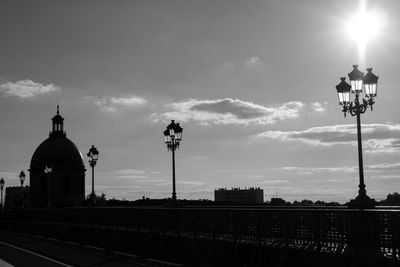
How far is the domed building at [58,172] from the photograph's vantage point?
10824cm

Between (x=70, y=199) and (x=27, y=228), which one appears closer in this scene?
(x=27, y=228)

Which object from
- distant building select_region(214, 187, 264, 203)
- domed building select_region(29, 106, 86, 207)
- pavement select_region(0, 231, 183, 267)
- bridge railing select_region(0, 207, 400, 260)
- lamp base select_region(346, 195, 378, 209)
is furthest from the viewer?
distant building select_region(214, 187, 264, 203)

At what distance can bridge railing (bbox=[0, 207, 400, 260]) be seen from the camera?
13.5 m

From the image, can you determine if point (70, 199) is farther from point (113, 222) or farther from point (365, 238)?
point (365, 238)

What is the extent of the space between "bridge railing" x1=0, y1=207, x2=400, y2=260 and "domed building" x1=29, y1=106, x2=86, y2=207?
82.6 metres

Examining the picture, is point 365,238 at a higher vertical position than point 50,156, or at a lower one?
lower

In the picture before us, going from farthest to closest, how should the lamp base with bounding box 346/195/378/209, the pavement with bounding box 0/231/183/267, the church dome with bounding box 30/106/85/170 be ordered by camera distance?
the church dome with bounding box 30/106/85/170 → the pavement with bounding box 0/231/183/267 → the lamp base with bounding box 346/195/378/209

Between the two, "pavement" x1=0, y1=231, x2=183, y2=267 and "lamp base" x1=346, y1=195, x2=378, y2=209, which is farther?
"pavement" x1=0, y1=231, x2=183, y2=267

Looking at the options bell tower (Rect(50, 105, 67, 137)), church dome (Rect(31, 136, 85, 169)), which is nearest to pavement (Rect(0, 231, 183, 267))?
church dome (Rect(31, 136, 85, 169))

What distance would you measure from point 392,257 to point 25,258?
14.8m

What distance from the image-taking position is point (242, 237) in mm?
18984

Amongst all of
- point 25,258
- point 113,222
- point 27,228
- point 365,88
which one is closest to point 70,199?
point 27,228

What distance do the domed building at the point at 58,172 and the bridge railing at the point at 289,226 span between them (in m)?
82.6

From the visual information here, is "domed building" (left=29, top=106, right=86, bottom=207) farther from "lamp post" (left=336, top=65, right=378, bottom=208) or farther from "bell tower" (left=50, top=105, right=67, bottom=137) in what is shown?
"lamp post" (left=336, top=65, right=378, bottom=208)
